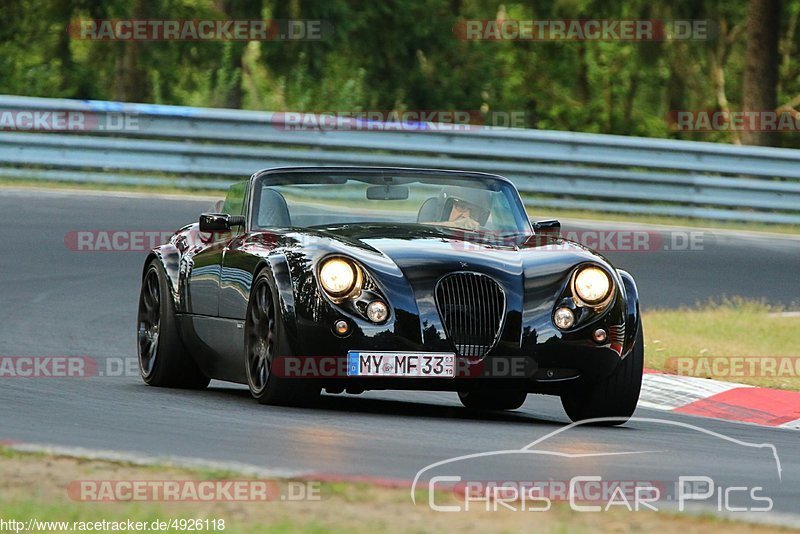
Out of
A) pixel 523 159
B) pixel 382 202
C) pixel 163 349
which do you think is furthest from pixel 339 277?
pixel 523 159

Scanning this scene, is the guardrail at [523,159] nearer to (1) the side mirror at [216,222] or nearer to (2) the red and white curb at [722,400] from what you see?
(2) the red and white curb at [722,400]

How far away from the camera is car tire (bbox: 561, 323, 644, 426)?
8.65 metres

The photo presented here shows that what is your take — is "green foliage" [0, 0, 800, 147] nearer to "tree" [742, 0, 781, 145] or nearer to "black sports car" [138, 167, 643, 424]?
"tree" [742, 0, 781, 145]

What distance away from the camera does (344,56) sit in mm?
28750

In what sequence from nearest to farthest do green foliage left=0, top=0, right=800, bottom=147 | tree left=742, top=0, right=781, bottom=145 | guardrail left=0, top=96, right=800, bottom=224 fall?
1. guardrail left=0, top=96, right=800, bottom=224
2. tree left=742, top=0, right=781, bottom=145
3. green foliage left=0, top=0, right=800, bottom=147

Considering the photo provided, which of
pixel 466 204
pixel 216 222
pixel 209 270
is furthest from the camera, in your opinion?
pixel 466 204

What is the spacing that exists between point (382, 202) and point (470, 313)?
161 centimetres

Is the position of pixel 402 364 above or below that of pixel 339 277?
below

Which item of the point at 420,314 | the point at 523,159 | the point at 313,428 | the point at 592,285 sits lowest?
the point at 313,428

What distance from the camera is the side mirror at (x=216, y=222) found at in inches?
376

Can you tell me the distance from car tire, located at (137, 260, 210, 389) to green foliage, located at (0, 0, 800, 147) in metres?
15.5

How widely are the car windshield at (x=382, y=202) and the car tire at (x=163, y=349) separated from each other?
3.16 feet

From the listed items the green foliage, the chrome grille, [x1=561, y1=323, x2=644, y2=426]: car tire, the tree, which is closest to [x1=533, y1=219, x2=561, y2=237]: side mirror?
[x1=561, y1=323, x2=644, y2=426]: car tire

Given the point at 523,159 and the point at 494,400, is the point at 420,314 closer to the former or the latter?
the point at 494,400
